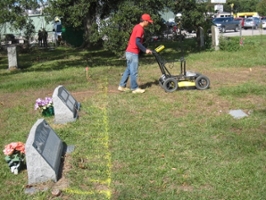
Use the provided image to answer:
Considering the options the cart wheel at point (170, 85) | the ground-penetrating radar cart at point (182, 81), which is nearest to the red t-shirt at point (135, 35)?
the ground-penetrating radar cart at point (182, 81)

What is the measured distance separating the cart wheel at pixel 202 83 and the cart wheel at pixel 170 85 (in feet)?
1.72

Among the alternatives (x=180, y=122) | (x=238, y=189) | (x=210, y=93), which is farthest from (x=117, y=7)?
(x=238, y=189)

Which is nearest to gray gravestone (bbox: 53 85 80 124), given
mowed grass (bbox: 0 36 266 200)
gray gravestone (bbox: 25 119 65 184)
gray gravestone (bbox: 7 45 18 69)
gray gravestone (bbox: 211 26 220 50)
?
mowed grass (bbox: 0 36 266 200)

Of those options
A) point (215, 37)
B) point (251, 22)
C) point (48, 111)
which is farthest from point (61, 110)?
point (251, 22)

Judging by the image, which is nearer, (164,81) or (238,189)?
(238,189)

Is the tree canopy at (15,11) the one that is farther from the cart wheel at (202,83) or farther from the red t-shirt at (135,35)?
the cart wheel at (202,83)

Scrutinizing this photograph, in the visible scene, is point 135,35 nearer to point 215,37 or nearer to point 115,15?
point 115,15

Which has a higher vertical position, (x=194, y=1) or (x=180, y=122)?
(x=194, y=1)

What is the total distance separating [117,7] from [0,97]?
23.0 ft

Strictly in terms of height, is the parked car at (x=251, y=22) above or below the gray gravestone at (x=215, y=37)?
above

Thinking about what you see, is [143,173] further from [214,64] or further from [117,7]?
[117,7]

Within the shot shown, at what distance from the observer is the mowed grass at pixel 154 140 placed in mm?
4105

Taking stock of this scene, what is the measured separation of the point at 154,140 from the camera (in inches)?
217

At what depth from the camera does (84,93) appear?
9.09m
